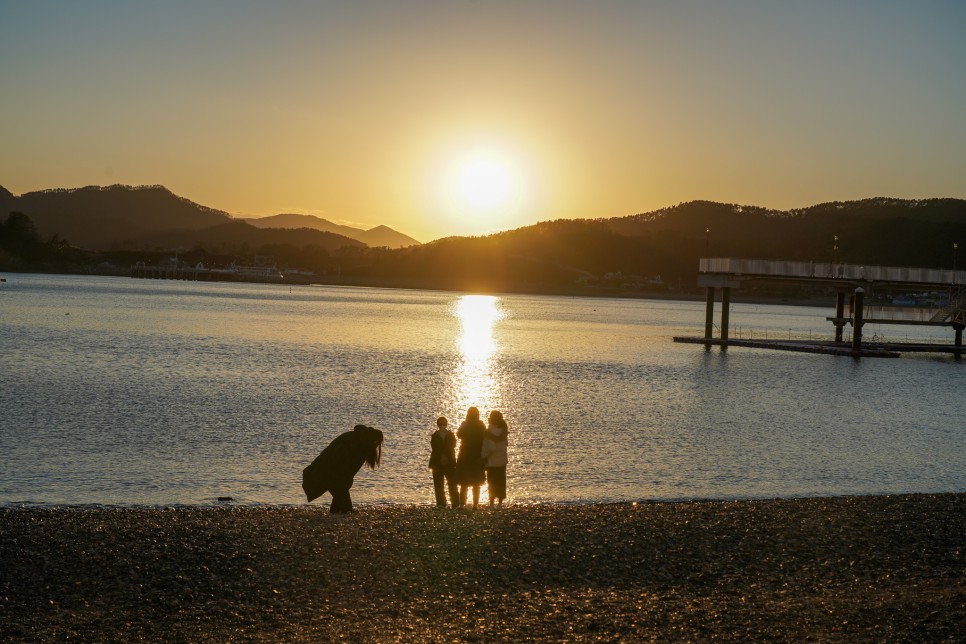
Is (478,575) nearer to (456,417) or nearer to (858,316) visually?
(456,417)

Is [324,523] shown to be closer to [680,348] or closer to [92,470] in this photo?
[92,470]

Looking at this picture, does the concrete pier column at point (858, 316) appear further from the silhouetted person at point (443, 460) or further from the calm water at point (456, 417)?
the silhouetted person at point (443, 460)

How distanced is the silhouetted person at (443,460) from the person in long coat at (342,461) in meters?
1.10

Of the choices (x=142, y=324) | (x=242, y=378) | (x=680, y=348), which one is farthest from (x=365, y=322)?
(x=242, y=378)

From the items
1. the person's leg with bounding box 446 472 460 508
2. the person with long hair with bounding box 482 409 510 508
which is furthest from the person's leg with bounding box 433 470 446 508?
the person with long hair with bounding box 482 409 510 508

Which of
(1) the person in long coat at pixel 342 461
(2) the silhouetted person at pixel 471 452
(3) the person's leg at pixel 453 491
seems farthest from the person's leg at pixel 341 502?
(2) the silhouetted person at pixel 471 452

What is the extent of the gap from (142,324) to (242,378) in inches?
1741

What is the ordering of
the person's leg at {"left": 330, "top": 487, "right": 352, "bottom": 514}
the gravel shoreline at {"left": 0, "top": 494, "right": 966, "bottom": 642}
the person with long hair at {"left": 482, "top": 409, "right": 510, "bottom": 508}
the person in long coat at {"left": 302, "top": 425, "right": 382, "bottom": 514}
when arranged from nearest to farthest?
the gravel shoreline at {"left": 0, "top": 494, "right": 966, "bottom": 642} < the person in long coat at {"left": 302, "top": 425, "right": 382, "bottom": 514} < the person's leg at {"left": 330, "top": 487, "right": 352, "bottom": 514} < the person with long hair at {"left": 482, "top": 409, "right": 510, "bottom": 508}

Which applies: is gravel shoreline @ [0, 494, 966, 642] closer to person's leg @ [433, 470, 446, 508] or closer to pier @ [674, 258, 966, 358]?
person's leg @ [433, 470, 446, 508]

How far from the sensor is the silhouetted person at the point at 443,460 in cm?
1404

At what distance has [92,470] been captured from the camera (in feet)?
59.8

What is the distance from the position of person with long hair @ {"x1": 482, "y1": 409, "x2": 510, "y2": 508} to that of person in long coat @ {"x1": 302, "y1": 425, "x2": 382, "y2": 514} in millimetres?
1886

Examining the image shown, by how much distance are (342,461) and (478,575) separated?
3448 millimetres

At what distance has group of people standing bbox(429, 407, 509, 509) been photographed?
556 inches
